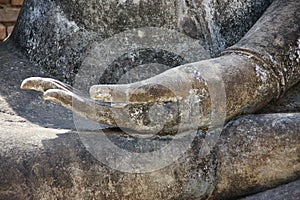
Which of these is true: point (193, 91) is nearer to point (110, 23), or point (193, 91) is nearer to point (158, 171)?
point (158, 171)

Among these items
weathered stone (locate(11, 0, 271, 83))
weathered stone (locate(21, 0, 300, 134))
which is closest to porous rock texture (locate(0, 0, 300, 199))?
weathered stone (locate(21, 0, 300, 134))

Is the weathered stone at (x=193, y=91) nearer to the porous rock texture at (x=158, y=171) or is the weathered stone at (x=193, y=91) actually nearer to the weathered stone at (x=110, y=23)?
the porous rock texture at (x=158, y=171)

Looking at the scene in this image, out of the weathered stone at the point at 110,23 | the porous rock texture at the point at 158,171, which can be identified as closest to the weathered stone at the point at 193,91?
the porous rock texture at the point at 158,171

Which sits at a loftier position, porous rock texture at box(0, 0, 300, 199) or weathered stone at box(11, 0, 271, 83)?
weathered stone at box(11, 0, 271, 83)

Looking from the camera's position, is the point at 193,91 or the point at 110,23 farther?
the point at 110,23

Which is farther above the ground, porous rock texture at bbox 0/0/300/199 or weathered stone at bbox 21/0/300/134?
weathered stone at bbox 21/0/300/134

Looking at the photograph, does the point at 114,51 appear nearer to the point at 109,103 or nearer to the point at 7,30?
the point at 109,103

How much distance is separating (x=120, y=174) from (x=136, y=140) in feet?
0.24

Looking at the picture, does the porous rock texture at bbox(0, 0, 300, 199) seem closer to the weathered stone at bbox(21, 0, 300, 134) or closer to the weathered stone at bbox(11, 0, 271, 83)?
the weathered stone at bbox(21, 0, 300, 134)

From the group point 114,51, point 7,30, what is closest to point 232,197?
point 114,51

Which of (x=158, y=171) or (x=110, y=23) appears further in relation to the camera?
(x=110, y=23)

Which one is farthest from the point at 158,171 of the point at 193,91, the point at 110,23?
the point at 110,23

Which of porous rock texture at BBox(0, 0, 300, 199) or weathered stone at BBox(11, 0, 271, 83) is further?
weathered stone at BBox(11, 0, 271, 83)

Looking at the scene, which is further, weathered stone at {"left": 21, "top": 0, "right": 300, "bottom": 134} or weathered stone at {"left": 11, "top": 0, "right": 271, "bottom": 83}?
weathered stone at {"left": 11, "top": 0, "right": 271, "bottom": 83}
